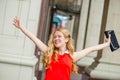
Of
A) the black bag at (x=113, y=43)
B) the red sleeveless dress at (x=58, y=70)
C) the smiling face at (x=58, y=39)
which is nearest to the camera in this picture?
the red sleeveless dress at (x=58, y=70)

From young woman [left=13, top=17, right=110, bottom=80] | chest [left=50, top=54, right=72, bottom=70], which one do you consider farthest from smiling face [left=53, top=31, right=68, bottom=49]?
chest [left=50, top=54, right=72, bottom=70]

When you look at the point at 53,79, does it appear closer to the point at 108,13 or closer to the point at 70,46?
the point at 70,46

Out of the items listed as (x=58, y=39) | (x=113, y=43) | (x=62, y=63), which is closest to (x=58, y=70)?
(x=62, y=63)

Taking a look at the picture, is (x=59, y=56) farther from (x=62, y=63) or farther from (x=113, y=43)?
(x=113, y=43)

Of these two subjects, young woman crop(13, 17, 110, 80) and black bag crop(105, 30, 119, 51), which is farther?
black bag crop(105, 30, 119, 51)

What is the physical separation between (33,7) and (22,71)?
110cm

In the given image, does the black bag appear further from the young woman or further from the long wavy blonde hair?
the long wavy blonde hair

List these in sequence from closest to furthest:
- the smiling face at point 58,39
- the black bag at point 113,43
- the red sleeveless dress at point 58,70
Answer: the red sleeveless dress at point 58,70
the smiling face at point 58,39
the black bag at point 113,43

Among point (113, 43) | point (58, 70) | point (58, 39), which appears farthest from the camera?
point (113, 43)

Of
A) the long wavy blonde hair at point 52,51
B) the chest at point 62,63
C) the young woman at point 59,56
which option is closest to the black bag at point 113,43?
the young woman at point 59,56

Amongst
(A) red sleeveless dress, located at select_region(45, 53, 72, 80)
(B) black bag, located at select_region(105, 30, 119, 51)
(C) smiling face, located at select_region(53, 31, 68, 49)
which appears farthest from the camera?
(B) black bag, located at select_region(105, 30, 119, 51)

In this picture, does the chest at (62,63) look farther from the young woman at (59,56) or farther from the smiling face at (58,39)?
the smiling face at (58,39)

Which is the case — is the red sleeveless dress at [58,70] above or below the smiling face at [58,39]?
below

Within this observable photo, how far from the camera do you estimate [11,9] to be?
Answer: 6883mm
